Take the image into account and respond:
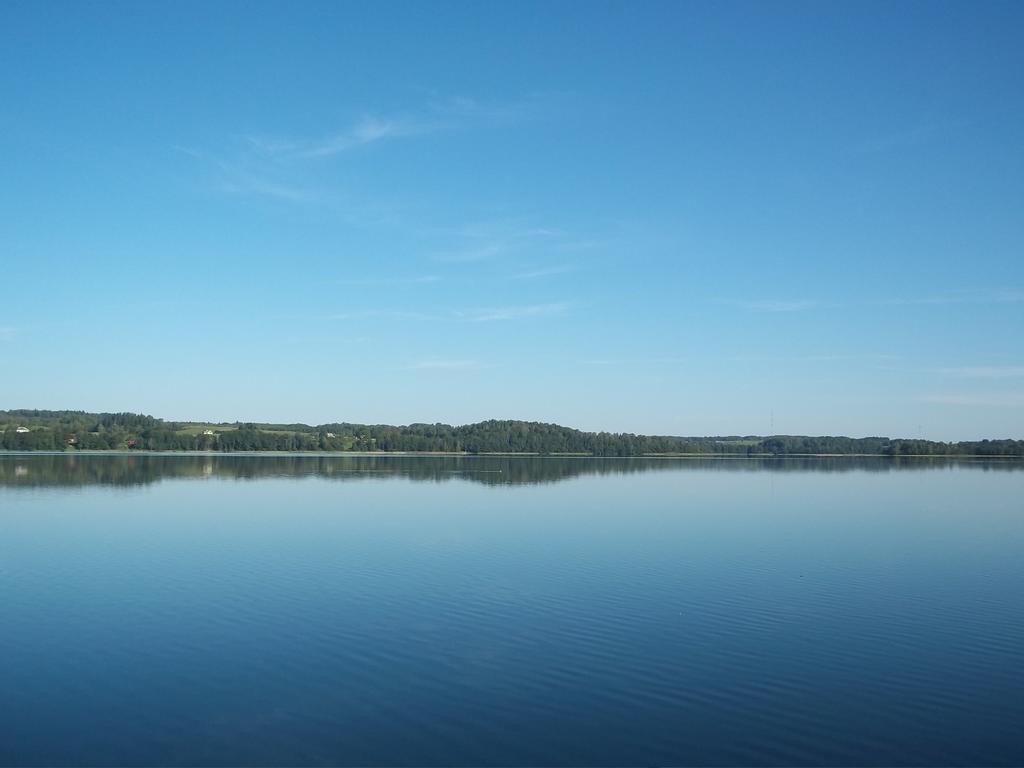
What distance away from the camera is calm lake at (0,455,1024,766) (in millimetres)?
10570

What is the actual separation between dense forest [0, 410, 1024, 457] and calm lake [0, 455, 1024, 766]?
115 m

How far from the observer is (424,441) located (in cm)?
16250

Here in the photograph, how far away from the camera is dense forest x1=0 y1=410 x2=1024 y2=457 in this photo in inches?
5423

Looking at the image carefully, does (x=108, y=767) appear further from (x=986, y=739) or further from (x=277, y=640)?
(x=986, y=739)

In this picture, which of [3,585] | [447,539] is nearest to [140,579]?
[3,585]

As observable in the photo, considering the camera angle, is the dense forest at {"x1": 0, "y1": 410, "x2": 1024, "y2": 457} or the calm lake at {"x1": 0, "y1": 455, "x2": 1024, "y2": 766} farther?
the dense forest at {"x1": 0, "y1": 410, "x2": 1024, "y2": 457}

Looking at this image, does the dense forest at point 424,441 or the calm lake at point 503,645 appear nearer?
the calm lake at point 503,645

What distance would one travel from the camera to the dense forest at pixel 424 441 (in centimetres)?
13775

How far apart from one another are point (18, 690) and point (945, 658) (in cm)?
1570

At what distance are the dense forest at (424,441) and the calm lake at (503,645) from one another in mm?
114947

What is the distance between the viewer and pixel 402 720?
11.1 meters

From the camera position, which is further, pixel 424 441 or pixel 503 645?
pixel 424 441

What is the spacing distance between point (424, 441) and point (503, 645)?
488ft

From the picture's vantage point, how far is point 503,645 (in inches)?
593
